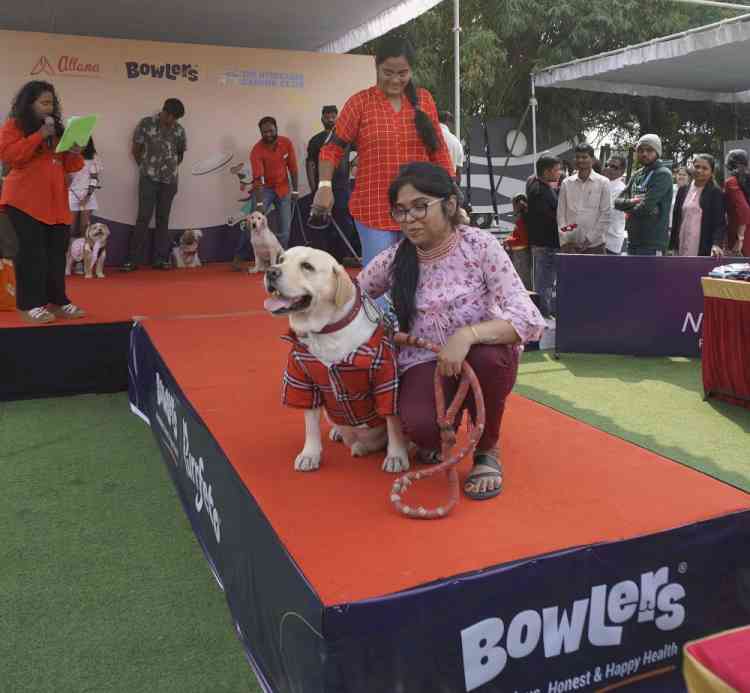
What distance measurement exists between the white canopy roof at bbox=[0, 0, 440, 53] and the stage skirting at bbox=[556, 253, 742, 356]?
330 centimetres

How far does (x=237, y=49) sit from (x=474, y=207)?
4.70m

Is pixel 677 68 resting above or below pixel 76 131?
above

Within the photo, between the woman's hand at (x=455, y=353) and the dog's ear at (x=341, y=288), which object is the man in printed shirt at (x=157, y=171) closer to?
the dog's ear at (x=341, y=288)

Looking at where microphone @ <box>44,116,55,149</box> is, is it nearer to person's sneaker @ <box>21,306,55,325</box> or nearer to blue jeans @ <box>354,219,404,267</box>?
person's sneaker @ <box>21,306,55,325</box>

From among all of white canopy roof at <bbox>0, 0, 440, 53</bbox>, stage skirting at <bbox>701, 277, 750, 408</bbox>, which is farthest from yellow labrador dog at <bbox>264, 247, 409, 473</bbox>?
white canopy roof at <bbox>0, 0, 440, 53</bbox>

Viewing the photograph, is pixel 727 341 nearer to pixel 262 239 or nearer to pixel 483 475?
pixel 483 475

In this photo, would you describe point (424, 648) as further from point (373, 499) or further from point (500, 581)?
point (373, 499)

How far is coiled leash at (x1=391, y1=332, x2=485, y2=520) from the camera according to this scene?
175 centimetres

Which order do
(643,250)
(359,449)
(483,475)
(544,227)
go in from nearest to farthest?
(483,475) → (359,449) → (643,250) → (544,227)

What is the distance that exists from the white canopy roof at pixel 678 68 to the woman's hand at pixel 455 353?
8.32m

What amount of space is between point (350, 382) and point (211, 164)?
6.92 m

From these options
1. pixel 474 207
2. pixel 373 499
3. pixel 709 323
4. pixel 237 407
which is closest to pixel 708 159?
pixel 709 323

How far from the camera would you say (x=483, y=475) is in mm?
1946

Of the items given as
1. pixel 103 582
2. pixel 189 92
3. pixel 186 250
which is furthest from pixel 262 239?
pixel 103 582
